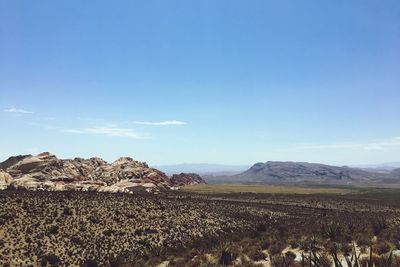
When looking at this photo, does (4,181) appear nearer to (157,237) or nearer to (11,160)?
(157,237)

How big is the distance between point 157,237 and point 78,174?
64.9 m

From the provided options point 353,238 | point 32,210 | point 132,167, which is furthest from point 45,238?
point 132,167

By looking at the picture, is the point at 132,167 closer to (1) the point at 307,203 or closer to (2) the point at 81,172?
(2) the point at 81,172

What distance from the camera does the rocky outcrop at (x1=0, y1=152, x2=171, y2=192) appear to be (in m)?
71.1

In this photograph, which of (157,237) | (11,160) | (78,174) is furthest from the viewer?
(11,160)

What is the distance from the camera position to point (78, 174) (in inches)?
3831

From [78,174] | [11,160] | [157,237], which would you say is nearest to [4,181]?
[78,174]

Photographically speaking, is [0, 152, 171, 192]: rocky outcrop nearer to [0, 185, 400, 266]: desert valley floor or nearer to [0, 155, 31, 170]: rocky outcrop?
[0, 155, 31, 170]: rocky outcrop

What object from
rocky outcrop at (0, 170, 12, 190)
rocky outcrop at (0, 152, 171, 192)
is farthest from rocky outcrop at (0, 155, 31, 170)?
rocky outcrop at (0, 170, 12, 190)

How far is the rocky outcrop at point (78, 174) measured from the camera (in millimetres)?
71062

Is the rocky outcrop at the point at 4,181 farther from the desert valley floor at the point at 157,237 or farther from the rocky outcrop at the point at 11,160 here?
the rocky outcrop at the point at 11,160

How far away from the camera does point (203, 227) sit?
43969 millimetres

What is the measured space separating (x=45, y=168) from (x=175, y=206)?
46198mm

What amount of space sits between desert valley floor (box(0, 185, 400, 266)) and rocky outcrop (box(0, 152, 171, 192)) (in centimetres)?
2428
